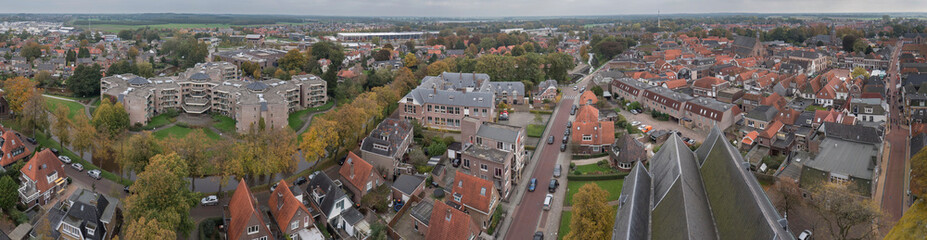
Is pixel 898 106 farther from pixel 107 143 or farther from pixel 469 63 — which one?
pixel 107 143

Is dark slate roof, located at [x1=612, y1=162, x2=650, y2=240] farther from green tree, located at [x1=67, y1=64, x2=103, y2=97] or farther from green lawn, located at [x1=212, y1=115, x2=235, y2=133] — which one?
green tree, located at [x1=67, y1=64, x2=103, y2=97]

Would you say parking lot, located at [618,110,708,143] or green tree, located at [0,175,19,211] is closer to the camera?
green tree, located at [0,175,19,211]

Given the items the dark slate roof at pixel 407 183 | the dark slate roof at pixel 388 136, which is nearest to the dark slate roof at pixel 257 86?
the dark slate roof at pixel 388 136

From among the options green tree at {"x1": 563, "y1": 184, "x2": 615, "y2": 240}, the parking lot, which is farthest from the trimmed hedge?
the parking lot

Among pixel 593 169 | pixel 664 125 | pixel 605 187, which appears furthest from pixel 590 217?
pixel 664 125

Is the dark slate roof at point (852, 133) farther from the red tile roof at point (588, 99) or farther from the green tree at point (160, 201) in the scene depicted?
the green tree at point (160, 201)
